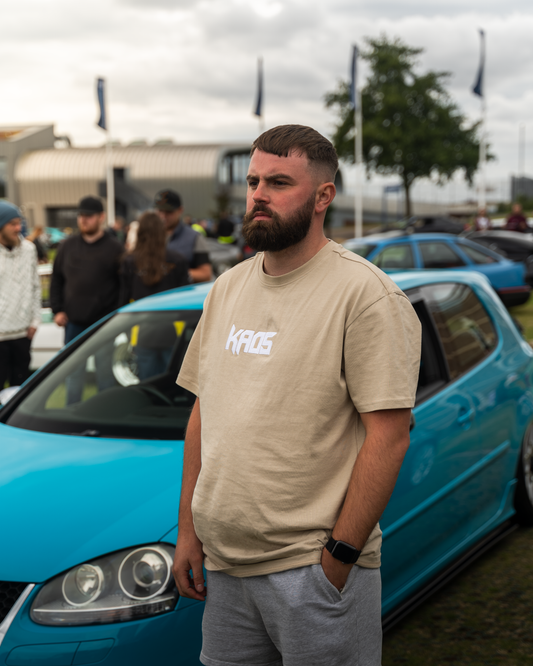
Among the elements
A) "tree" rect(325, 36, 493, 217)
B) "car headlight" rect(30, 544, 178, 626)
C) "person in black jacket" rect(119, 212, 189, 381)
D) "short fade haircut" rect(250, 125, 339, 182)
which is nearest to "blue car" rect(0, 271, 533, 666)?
"car headlight" rect(30, 544, 178, 626)

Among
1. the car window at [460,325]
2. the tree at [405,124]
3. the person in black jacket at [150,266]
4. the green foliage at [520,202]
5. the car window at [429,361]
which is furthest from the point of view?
the green foliage at [520,202]

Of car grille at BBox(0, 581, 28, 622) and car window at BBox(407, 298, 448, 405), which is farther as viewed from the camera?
car window at BBox(407, 298, 448, 405)

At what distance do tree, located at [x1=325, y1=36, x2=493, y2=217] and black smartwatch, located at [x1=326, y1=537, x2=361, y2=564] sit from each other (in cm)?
4121

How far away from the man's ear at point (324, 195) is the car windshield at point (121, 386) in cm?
135

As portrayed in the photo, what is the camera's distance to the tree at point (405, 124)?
41.3 metres

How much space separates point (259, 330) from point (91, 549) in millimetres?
909

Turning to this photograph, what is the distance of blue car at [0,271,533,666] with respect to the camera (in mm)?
2041

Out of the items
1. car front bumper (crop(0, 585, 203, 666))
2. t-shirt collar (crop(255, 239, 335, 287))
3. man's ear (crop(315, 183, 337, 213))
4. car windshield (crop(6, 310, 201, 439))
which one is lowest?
car front bumper (crop(0, 585, 203, 666))

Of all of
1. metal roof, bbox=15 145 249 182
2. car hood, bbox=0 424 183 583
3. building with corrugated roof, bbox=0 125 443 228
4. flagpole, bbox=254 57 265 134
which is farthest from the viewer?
metal roof, bbox=15 145 249 182

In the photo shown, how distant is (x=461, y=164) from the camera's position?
4250cm

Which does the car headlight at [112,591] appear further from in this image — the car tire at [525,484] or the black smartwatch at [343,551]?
the car tire at [525,484]

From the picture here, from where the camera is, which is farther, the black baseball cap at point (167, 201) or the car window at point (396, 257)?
the car window at point (396, 257)

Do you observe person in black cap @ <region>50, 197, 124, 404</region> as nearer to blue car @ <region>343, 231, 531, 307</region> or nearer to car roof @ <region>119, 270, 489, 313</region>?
car roof @ <region>119, 270, 489, 313</region>

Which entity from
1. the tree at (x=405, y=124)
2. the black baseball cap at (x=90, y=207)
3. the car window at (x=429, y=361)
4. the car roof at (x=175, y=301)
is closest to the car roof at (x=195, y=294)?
the car roof at (x=175, y=301)
